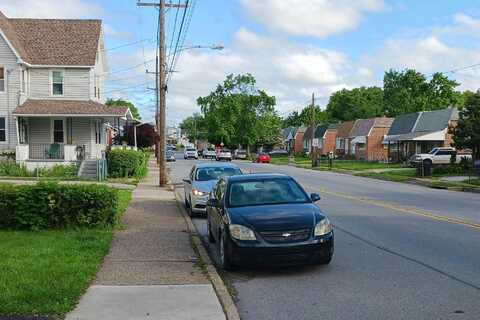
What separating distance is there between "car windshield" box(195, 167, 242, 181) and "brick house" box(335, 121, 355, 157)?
67.1 metres

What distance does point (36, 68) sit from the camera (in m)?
35.3

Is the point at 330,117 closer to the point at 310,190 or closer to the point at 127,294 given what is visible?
the point at 310,190

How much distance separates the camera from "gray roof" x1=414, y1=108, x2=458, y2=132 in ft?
188

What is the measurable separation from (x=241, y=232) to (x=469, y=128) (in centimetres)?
3457

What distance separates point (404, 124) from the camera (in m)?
66.4

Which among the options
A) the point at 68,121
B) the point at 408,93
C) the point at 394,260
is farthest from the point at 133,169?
the point at 408,93

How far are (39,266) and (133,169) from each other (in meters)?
24.7

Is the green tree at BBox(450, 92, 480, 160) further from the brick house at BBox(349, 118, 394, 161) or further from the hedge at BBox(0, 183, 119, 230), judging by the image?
the hedge at BBox(0, 183, 119, 230)

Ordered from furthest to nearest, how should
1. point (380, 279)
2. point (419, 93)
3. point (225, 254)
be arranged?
point (419, 93) → point (225, 254) → point (380, 279)

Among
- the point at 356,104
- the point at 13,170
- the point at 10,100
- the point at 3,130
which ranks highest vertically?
the point at 356,104

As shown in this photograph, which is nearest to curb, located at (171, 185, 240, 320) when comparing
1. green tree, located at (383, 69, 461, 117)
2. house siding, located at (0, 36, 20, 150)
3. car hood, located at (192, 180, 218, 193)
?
car hood, located at (192, 180, 218, 193)

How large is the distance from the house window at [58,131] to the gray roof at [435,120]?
35977mm

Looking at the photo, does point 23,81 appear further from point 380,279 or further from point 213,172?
point 380,279

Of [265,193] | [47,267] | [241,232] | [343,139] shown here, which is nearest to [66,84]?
[265,193]
